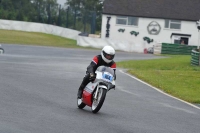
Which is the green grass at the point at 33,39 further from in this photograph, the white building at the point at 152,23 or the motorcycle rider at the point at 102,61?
the motorcycle rider at the point at 102,61

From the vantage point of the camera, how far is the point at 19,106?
13.1 meters

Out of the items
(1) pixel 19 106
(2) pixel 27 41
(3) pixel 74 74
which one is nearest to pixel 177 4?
(2) pixel 27 41

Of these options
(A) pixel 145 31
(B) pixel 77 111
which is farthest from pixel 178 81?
(A) pixel 145 31

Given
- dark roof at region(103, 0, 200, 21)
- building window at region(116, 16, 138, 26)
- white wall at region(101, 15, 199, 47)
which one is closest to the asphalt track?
white wall at region(101, 15, 199, 47)

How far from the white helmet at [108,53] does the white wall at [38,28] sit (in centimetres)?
5741

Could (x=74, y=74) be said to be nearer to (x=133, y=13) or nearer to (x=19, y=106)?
(x=19, y=106)

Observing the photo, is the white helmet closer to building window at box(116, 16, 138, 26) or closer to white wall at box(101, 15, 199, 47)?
white wall at box(101, 15, 199, 47)

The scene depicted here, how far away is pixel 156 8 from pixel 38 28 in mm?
13857

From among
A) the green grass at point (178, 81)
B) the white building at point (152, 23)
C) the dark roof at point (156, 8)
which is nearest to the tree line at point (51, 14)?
the white building at point (152, 23)

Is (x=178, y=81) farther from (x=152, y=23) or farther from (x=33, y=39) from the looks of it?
(x=152, y=23)

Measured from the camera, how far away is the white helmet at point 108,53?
1318 cm

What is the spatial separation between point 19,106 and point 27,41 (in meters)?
48.4

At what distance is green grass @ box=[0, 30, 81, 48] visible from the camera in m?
60.2

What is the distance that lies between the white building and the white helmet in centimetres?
5843
